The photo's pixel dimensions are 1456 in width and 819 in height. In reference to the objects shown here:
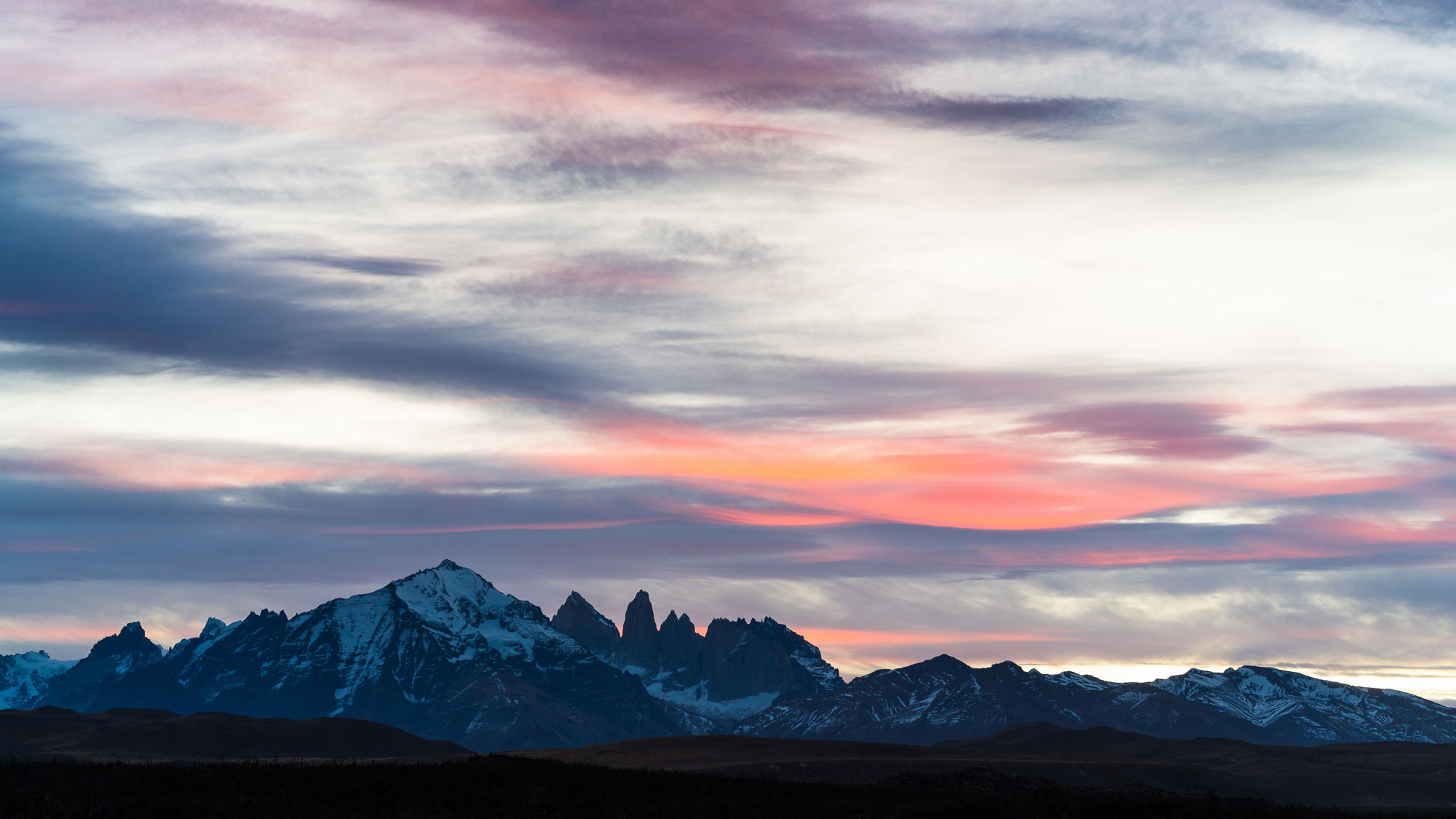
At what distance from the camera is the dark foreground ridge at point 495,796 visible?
2211 inches

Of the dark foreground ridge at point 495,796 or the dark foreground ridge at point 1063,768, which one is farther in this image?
the dark foreground ridge at point 1063,768

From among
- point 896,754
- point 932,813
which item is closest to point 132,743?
point 896,754

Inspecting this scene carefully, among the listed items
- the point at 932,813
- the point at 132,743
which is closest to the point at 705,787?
the point at 932,813

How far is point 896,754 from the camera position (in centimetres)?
15962

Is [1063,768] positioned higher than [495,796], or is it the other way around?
[1063,768]

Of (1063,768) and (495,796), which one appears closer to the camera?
(495,796)

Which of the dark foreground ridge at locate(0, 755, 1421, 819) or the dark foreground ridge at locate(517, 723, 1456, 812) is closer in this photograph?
the dark foreground ridge at locate(0, 755, 1421, 819)

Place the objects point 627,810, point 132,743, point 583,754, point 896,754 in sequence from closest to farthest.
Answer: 1. point 627,810
2. point 583,754
3. point 896,754
4. point 132,743

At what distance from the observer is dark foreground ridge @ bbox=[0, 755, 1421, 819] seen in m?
56.2

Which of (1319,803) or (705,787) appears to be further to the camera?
(1319,803)

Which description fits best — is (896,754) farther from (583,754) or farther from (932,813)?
(932,813)

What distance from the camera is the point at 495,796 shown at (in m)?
60.9

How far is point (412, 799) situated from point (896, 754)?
109 meters

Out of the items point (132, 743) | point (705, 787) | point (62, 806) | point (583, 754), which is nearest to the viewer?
point (62, 806)
